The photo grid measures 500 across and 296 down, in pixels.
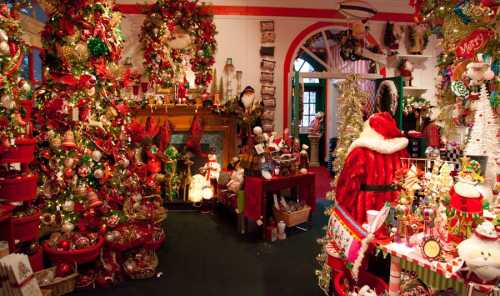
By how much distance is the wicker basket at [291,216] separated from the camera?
4.61m

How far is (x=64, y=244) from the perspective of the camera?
10.7 feet

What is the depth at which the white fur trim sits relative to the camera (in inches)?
110

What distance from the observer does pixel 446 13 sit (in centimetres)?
336

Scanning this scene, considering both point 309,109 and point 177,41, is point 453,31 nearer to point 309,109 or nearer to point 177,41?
point 177,41

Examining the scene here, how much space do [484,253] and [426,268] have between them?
0.99 ft

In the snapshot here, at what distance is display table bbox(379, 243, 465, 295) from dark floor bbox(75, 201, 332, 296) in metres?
1.20

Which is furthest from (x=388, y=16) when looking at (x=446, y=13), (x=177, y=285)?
(x=177, y=285)

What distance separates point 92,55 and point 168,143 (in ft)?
8.16

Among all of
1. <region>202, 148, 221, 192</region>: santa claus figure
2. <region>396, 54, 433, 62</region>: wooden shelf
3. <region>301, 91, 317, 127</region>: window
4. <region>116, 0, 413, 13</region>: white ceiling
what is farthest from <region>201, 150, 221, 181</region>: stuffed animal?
<region>301, 91, 317, 127</region>: window

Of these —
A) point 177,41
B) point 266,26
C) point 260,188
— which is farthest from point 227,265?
point 266,26

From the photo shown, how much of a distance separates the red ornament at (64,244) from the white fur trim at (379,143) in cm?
254

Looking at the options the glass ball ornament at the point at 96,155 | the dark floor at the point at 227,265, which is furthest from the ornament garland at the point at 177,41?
the glass ball ornament at the point at 96,155

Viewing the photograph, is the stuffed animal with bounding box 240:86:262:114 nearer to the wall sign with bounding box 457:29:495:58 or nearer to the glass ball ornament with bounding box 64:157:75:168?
the glass ball ornament with bounding box 64:157:75:168

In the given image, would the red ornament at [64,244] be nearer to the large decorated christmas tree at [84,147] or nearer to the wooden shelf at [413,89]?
the large decorated christmas tree at [84,147]
